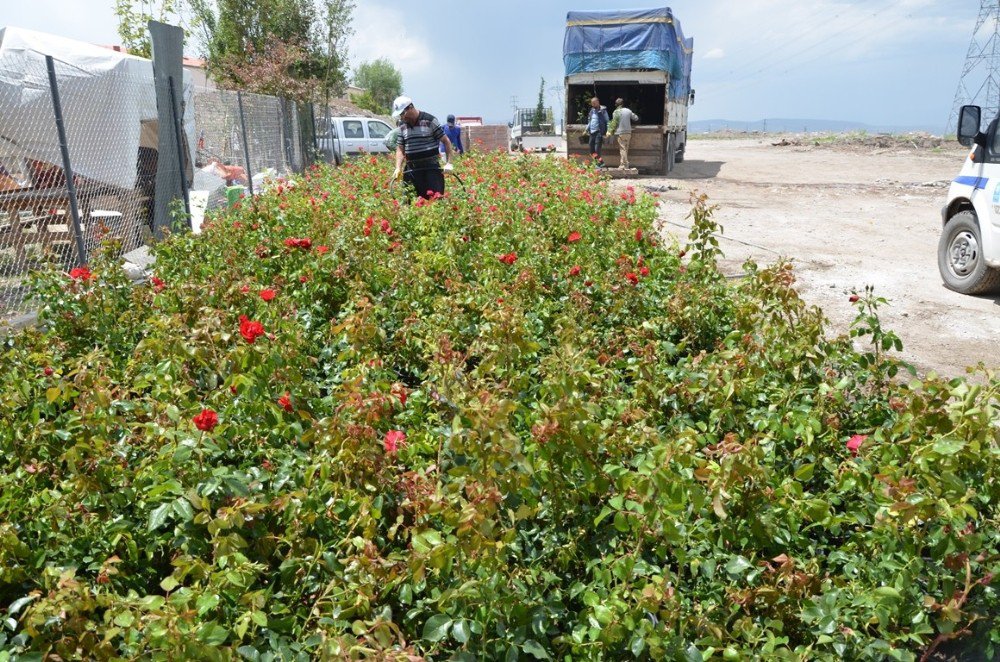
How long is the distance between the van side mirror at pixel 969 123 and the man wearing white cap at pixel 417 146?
4.95 metres

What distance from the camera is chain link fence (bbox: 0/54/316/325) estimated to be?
6.96m

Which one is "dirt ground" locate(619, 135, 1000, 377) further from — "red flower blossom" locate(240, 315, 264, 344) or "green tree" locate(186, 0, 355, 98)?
"green tree" locate(186, 0, 355, 98)

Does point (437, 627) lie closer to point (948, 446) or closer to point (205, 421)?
point (205, 421)

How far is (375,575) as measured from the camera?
1.89 metres

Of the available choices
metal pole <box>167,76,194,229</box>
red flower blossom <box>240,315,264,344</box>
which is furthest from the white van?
red flower blossom <box>240,315,264,344</box>

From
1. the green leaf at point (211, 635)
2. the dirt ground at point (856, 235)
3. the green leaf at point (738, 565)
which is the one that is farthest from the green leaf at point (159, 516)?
the dirt ground at point (856, 235)

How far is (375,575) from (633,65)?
18211 millimetres

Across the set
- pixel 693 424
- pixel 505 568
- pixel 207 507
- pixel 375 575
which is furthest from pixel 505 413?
pixel 693 424

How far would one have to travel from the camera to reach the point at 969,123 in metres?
6.82

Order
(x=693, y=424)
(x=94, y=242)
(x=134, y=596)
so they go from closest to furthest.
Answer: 1. (x=134, y=596)
2. (x=693, y=424)
3. (x=94, y=242)

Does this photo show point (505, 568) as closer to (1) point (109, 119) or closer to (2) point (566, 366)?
(2) point (566, 366)

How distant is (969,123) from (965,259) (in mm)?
1439

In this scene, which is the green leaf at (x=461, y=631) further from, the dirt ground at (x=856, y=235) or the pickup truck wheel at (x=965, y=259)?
the pickup truck wheel at (x=965, y=259)

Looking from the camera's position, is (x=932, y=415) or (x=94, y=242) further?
(x=94, y=242)
